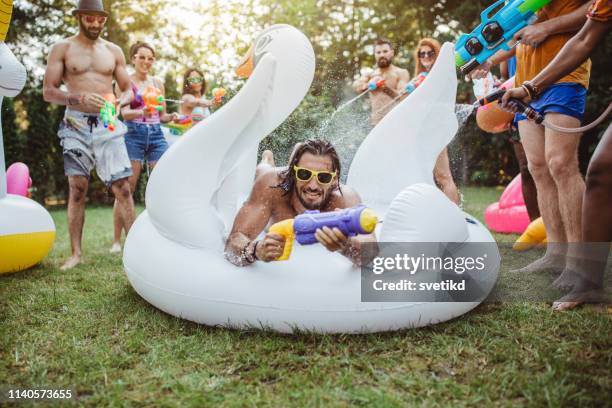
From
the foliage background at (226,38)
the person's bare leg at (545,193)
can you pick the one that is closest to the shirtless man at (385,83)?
the person's bare leg at (545,193)

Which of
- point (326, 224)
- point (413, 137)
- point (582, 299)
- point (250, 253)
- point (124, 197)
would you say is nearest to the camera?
point (326, 224)

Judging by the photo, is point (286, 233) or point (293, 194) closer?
point (286, 233)

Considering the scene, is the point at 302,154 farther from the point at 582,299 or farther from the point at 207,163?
the point at 582,299

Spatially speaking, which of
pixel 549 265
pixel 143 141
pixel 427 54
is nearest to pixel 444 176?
pixel 549 265

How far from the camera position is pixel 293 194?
2656 millimetres

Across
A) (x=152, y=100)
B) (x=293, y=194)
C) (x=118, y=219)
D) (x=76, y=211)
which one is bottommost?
(x=118, y=219)

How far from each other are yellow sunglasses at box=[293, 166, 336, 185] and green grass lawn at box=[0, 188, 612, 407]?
764mm

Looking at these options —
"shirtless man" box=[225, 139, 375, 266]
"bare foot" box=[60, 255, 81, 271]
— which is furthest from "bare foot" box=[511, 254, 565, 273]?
"bare foot" box=[60, 255, 81, 271]

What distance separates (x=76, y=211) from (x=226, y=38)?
10933 millimetres

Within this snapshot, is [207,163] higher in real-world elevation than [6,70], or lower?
lower

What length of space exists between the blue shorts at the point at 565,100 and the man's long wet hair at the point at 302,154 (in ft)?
4.14

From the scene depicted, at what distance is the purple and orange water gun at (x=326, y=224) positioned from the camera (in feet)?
6.38

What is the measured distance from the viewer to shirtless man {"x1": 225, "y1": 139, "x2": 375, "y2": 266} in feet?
8.09

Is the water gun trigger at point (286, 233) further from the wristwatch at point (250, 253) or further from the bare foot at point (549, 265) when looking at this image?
the bare foot at point (549, 265)
